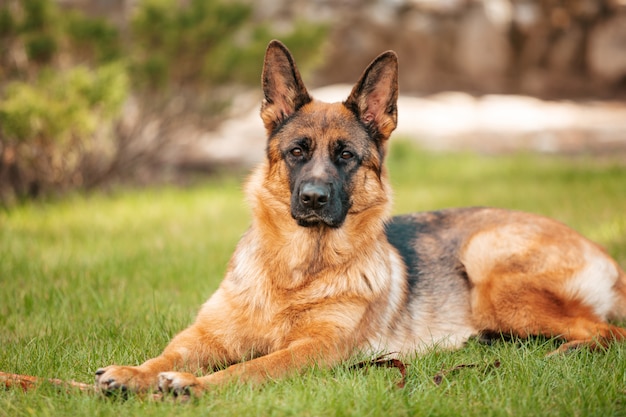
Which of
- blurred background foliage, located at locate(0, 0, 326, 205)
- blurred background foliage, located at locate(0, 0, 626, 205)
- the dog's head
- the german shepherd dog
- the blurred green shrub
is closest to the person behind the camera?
the german shepherd dog

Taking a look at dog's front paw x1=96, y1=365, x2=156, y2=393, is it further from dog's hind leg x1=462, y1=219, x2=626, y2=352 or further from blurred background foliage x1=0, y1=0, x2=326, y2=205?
blurred background foliage x1=0, y1=0, x2=326, y2=205

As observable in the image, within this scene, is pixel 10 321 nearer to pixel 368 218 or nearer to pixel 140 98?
pixel 368 218

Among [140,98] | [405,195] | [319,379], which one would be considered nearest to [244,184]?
[319,379]

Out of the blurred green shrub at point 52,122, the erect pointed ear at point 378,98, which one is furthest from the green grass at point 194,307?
the erect pointed ear at point 378,98

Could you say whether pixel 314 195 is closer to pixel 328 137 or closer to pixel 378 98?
pixel 328 137

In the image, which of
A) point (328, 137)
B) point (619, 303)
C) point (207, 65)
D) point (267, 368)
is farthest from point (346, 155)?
point (207, 65)

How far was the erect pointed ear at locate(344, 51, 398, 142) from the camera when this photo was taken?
13.9ft

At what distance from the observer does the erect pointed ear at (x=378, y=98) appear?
Result: 167 inches

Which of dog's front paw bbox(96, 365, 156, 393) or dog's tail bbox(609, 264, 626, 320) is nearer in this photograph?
dog's front paw bbox(96, 365, 156, 393)

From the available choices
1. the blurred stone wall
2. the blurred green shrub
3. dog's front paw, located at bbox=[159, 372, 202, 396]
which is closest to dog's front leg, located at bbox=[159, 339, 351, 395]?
dog's front paw, located at bbox=[159, 372, 202, 396]

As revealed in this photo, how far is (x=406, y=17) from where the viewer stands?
46.6 feet

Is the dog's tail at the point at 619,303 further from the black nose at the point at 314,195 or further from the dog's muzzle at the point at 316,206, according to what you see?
the black nose at the point at 314,195

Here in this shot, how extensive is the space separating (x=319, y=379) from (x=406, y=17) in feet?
39.2

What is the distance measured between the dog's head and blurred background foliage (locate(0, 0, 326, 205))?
4576 millimetres
